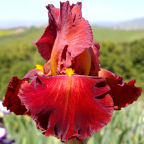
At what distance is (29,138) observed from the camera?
1.64 metres

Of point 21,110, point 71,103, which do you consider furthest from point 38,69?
point 71,103

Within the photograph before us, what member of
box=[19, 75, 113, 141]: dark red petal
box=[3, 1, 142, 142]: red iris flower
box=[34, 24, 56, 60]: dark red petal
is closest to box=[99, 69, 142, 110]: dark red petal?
box=[3, 1, 142, 142]: red iris flower

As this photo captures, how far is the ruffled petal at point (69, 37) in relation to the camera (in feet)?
2.40

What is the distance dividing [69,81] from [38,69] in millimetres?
236

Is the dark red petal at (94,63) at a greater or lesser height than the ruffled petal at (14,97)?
greater

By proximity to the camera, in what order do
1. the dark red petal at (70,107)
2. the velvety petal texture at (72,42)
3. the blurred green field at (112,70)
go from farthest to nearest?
the blurred green field at (112,70) < the velvety petal texture at (72,42) < the dark red petal at (70,107)

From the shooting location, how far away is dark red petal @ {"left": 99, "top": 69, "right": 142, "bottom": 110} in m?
0.76

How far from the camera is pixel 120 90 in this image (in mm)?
759

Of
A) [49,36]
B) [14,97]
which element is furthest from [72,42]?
[14,97]

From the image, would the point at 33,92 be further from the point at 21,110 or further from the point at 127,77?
the point at 127,77

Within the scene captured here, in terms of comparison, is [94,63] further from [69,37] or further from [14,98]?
[14,98]

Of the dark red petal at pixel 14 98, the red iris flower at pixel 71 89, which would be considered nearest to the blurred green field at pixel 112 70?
the dark red petal at pixel 14 98

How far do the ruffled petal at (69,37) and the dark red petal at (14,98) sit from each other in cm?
13

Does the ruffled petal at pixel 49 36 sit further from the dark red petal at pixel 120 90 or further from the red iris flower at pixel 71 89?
the dark red petal at pixel 120 90
